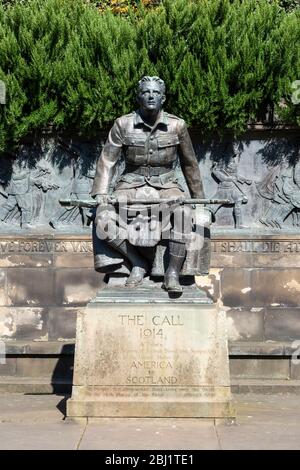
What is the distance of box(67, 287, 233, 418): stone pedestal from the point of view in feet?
31.9

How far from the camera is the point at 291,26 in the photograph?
47.4 ft

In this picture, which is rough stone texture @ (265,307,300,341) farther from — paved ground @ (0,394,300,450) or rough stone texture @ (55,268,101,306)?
paved ground @ (0,394,300,450)

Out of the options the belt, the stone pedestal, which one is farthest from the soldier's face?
the stone pedestal

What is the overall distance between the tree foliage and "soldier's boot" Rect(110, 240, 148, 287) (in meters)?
4.68

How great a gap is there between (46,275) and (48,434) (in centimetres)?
587

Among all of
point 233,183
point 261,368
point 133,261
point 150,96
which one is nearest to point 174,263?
point 133,261

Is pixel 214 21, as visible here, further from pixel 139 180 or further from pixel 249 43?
pixel 139 180

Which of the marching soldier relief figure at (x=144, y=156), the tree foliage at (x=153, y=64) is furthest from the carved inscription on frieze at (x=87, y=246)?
the marching soldier relief figure at (x=144, y=156)

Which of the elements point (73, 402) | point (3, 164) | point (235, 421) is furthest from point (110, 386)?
point (3, 164)

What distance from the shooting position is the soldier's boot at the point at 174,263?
9950 millimetres

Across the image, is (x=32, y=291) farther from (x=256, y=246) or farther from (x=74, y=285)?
(x=256, y=246)

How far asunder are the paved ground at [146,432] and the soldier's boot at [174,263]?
1.40 meters

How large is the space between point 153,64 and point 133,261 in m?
5.19

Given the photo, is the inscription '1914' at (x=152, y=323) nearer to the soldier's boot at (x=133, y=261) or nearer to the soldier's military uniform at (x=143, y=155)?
the soldier's boot at (x=133, y=261)
